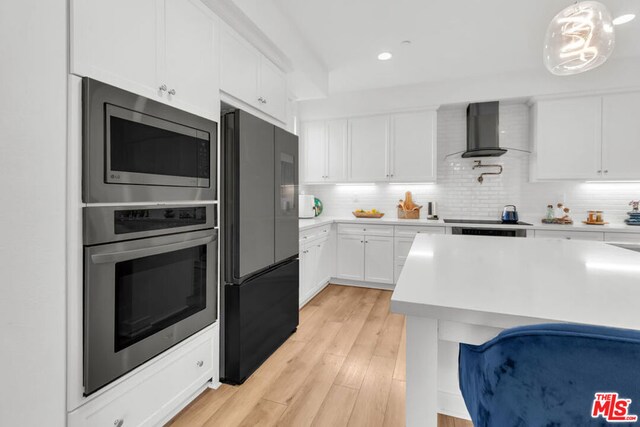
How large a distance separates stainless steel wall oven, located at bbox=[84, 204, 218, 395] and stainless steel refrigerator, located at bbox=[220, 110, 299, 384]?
148mm

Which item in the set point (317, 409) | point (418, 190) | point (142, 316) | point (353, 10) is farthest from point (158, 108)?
point (418, 190)

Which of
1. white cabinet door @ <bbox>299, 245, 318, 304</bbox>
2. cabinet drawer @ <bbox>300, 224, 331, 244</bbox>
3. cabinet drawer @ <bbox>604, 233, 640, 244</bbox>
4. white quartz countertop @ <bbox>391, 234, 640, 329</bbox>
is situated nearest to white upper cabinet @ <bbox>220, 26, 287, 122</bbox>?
cabinet drawer @ <bbox>300, 224, 331, 244</bbox>

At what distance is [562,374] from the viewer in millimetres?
550

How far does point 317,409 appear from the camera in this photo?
1753 mm

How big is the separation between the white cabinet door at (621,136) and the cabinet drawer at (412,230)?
1.95 meters

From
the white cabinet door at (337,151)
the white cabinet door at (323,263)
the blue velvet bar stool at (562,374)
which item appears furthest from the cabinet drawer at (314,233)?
the blue velvet bar stool at (562,374)

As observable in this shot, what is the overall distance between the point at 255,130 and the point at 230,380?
64.4 inches

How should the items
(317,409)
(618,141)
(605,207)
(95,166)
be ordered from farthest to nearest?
(605,207) < (618,141) < (317,409) < (95,166)

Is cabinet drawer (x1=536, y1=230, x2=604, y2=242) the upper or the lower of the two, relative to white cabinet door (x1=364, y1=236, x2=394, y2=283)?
upper

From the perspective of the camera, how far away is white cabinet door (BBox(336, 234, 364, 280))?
164 inches

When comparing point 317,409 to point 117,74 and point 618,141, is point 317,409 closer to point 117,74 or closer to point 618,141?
point 117,74

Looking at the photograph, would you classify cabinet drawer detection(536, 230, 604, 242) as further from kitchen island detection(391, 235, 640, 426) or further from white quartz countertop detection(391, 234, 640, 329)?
kitchen island detection(391, 235, 640, 426)

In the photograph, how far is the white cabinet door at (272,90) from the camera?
2.39m

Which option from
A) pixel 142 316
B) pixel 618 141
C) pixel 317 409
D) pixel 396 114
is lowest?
pixel 317 409
